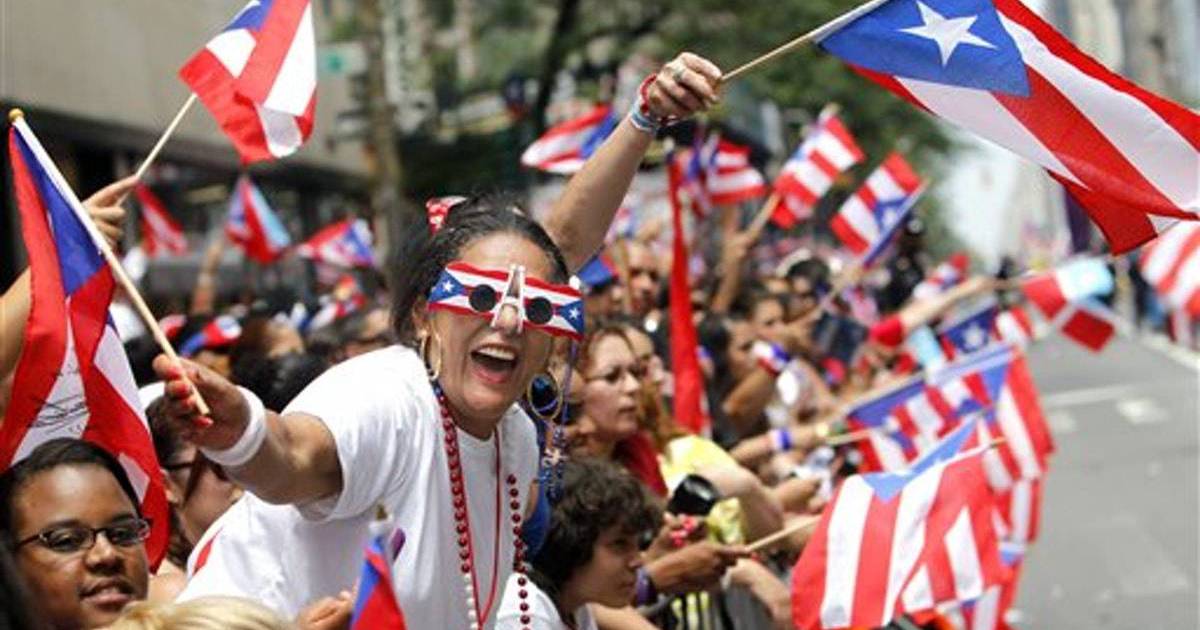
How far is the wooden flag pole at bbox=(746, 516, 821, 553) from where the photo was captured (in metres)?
6.54

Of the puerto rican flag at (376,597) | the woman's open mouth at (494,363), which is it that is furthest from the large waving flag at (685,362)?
the puerto rican flag at (376,597)

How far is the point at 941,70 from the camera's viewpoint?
539 cm

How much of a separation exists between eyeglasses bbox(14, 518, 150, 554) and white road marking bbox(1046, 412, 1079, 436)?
19.9 metres

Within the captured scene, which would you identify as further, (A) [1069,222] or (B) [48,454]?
(A) [1069,222]

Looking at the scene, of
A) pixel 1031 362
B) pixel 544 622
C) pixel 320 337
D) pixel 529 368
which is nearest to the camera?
pixel 529 368

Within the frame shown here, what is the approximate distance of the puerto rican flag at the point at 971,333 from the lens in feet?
48.5

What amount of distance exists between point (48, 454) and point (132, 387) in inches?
15.9

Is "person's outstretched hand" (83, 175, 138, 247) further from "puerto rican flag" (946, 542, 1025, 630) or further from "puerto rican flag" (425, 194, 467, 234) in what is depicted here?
"puerto rican flag" (946, 542, 1025, 630)

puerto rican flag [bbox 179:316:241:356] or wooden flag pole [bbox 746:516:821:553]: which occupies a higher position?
puerto rican flag [bbox 179:316:241:356]

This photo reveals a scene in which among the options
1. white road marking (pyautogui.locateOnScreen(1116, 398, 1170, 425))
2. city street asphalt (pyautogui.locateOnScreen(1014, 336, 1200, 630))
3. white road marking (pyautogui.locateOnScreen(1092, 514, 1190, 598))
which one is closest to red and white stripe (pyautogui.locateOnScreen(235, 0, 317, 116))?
city street asphalt (pyautogui.locateOnScreen(1014, 336, 1200, 630))

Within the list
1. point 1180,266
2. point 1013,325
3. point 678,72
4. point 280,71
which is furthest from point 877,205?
point 678,72

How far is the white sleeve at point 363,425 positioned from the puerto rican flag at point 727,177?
38.4ft

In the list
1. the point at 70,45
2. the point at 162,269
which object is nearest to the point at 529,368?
the point at 70,45

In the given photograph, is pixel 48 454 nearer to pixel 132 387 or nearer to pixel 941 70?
pixel 132 387
